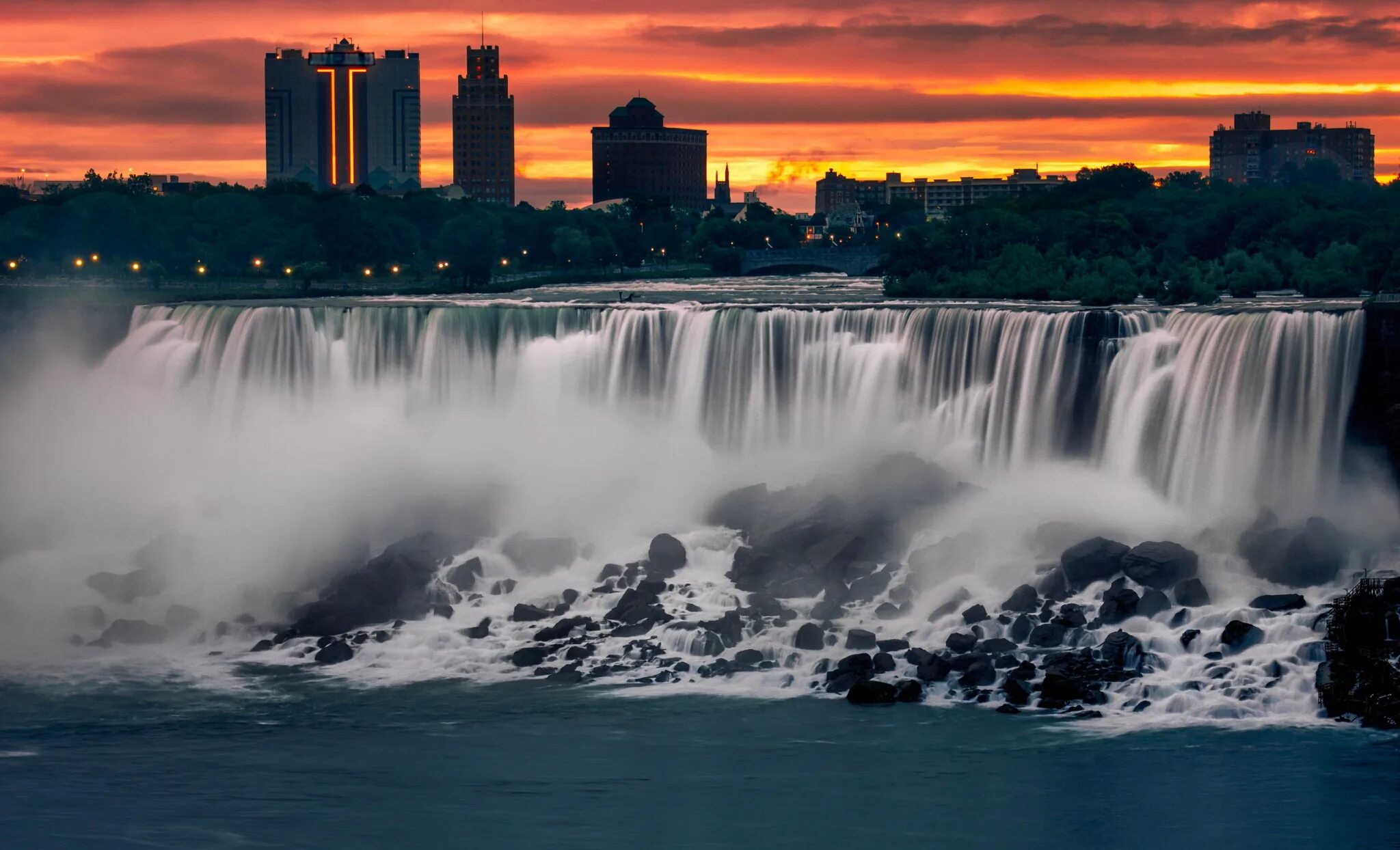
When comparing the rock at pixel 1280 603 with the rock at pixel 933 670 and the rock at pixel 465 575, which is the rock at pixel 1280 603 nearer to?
the rock at pixel 933 670

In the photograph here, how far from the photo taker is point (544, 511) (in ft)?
175

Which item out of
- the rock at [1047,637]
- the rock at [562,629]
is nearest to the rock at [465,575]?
the rock at [562,629]

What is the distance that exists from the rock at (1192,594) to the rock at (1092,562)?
1650mm

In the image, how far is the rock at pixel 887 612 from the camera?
43.5 m

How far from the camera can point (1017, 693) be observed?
Answer: 125 ft

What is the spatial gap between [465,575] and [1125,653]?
56.3 ft

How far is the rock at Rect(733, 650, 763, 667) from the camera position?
41.2 metres

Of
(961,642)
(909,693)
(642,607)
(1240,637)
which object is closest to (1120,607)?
Answer: (1240,637)

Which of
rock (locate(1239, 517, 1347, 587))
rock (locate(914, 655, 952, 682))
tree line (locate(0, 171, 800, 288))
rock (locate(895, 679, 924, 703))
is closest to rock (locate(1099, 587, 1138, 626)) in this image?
rock (locate(1239, 517, 1347, 587))

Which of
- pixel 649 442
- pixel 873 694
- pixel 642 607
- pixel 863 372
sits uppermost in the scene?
pixel 863 372

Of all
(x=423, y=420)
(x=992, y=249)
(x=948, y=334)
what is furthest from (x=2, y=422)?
(x=992, y=249)

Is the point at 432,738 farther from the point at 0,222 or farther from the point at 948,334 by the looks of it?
the point at 0,222

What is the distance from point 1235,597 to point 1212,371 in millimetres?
8757

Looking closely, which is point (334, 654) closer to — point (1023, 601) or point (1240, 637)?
point (1023, 601)
